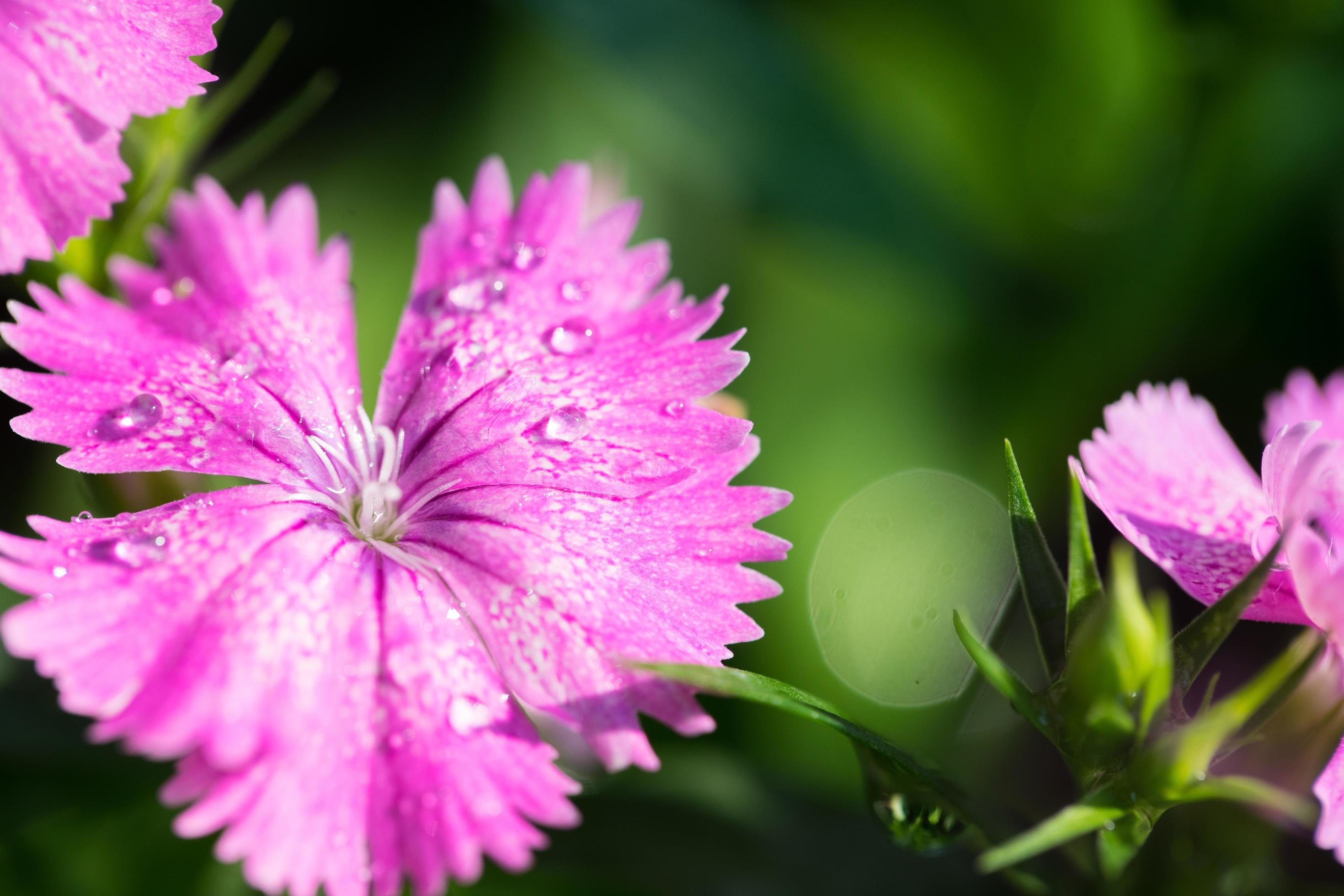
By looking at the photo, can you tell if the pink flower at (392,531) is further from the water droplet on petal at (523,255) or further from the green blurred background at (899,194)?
the green blurred background at (899,194)

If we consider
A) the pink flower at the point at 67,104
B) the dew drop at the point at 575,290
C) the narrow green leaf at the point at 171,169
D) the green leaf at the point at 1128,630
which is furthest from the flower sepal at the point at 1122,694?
the narrow green leaf at the point at 171,169

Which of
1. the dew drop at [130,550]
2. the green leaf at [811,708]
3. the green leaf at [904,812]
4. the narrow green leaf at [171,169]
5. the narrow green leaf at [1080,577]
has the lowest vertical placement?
the green leaf at [904,812]

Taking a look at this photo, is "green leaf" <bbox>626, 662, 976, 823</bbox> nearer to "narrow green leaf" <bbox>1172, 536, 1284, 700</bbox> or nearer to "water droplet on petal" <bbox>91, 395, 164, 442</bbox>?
"narrow green leaf" <bbox>1172, 536, 1284, 700</bbox>

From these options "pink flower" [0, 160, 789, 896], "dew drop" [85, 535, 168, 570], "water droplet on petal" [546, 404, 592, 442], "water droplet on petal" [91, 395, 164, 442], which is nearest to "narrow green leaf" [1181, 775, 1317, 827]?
"pink flower" [0, 160, 789, 896]

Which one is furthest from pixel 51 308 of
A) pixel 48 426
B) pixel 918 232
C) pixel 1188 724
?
pixel 918 232

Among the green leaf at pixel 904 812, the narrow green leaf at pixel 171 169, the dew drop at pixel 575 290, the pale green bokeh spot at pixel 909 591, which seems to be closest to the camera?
the green leaf at pixel 904 812

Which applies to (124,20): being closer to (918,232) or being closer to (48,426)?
(48,426)

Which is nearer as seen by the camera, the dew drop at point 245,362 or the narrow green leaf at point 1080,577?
the narrow green leaf at point 1080,577
